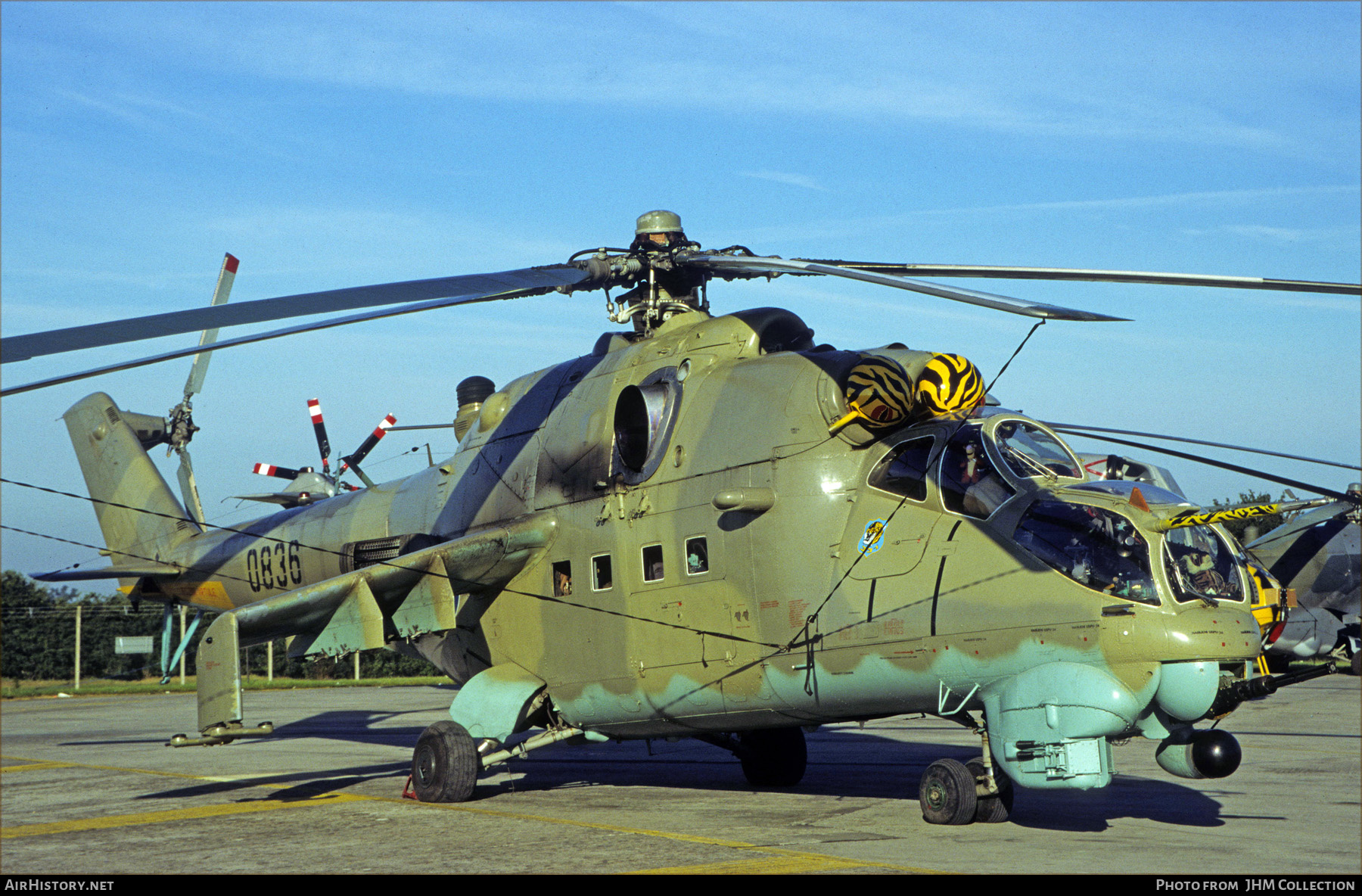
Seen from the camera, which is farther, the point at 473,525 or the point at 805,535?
the point at 473,525

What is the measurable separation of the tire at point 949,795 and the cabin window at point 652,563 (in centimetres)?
318

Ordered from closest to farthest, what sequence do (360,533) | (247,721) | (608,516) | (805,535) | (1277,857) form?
(1277,857) → (805,535) → (608,516) → (360,533) → (247,721)

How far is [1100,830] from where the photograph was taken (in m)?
9.62

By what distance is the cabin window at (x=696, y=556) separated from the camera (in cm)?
Result: 1111

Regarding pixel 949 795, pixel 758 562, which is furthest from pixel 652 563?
pixel 949 795

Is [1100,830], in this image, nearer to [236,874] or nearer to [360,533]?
→ [236,874]

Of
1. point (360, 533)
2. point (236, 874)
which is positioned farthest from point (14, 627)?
point (236, 874)

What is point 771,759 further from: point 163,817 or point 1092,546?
point 163,817

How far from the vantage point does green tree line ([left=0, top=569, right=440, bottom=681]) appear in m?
42.9

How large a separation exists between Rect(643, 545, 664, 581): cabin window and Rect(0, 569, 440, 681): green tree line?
30.9 meters

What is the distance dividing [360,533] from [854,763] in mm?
7088

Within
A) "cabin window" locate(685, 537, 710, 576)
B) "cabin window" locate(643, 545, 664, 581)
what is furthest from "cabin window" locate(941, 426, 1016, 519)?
"cabin window" locate(643, 545, 664, 581)

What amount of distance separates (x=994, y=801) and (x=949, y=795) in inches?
19.8

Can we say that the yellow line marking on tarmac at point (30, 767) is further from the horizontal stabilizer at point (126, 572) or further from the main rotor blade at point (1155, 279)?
the main rotor blade at point (1155, 279)
